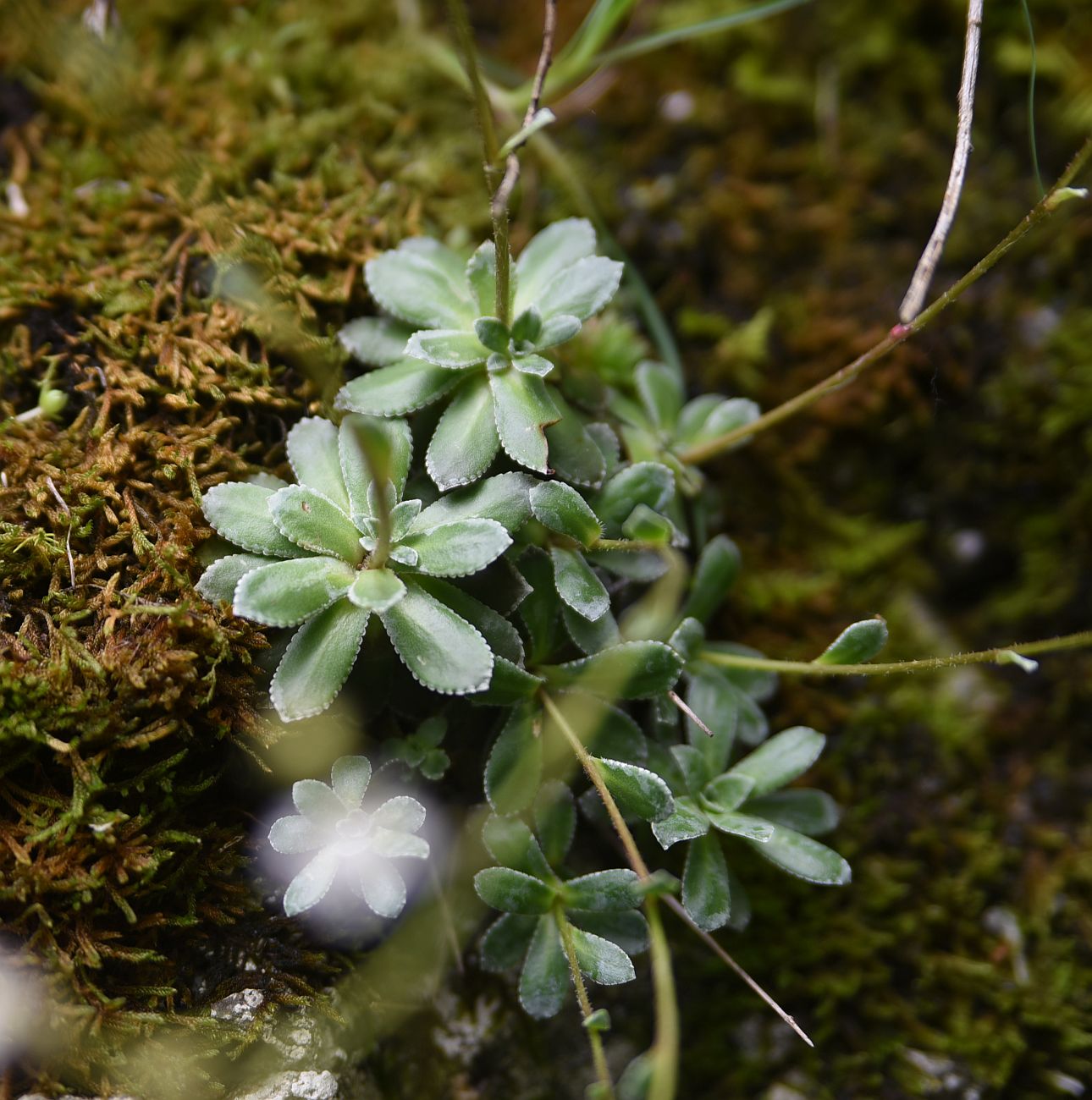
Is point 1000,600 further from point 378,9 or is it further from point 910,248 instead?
point 378,9

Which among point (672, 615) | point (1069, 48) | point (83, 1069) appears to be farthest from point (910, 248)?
point (83, 1069)

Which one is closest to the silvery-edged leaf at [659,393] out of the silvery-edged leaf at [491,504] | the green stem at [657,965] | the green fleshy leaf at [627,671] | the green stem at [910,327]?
the green stem at [910,327]

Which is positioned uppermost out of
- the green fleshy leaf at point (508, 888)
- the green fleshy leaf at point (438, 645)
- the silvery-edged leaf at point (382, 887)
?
the green fleshy leaf at point (438, 645)

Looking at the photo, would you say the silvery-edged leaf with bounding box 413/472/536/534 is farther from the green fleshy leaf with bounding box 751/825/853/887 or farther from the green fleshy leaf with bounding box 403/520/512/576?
the green fleshy leaf with bounding box 751/825/853/887

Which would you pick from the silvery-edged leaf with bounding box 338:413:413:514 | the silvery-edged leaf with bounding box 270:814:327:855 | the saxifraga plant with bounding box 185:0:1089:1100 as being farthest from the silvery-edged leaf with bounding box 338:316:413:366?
the silvery-edged leaf with bounding box 270:814:327:855

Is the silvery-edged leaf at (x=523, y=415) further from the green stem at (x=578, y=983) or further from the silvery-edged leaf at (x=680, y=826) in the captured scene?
the green stem at (x=578, y=983)

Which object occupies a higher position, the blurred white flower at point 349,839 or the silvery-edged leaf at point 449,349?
the silvery-edged leaf at point 449,349

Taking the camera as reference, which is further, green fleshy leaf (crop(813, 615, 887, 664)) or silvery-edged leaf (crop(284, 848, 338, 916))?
green fleshy leaf (crop(813, 615, 887, 664))
